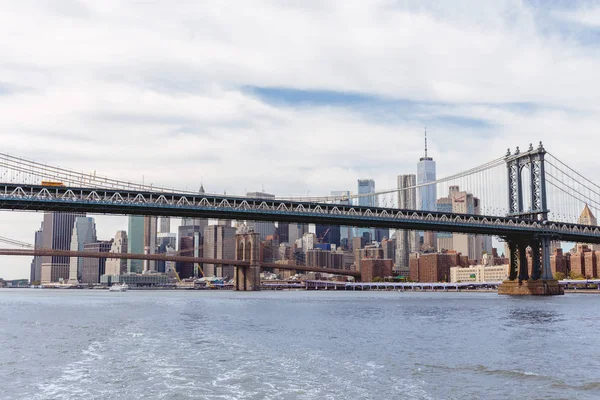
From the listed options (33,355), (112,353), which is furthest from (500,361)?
(33,355)

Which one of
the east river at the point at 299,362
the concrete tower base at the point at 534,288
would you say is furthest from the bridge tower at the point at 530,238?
the east river at the point at 299,362

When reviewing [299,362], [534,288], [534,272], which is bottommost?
[299,362]

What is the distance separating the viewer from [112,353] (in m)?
29.7

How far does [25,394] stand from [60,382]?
6.65ft

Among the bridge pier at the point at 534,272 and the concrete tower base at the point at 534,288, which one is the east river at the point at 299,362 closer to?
the concrete tower base at the point at 534,288

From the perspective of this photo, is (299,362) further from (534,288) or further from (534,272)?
(534,272)

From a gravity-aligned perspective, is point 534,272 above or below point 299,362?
above

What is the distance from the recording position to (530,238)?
346ft

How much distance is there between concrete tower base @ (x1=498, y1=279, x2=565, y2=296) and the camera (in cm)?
10350

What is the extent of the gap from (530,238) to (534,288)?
25.2 ft

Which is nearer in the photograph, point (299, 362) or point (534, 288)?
point (299, 362)

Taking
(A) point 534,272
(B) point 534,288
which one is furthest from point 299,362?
(A) point 534,272

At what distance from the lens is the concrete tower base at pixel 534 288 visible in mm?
103500

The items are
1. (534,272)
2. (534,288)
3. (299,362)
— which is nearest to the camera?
(299,362)
